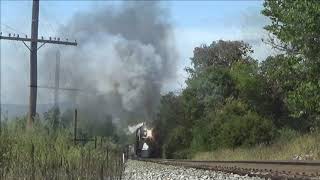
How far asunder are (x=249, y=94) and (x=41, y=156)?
51.8 m

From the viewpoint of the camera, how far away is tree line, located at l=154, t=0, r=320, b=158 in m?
28.9

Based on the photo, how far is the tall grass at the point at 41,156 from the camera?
36.4 ft

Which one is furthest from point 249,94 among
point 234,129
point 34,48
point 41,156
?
point 41,156

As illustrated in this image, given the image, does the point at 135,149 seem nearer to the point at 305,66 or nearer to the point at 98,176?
the point at 305,66

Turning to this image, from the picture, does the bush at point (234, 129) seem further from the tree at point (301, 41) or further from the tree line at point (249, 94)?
the tree at point (301, 41)

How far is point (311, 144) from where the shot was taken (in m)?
27.0

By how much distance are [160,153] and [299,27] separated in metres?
30.4

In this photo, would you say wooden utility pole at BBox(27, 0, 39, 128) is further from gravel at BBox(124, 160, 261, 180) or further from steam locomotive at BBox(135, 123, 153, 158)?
steam locomotive at BBox(135, 123, 153, 158)

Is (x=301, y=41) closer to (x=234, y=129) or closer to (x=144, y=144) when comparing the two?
(x=234, y=129)

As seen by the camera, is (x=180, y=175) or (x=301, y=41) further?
(x=301, y=41)

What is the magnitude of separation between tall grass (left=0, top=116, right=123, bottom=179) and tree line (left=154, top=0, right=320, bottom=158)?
55.5 feet

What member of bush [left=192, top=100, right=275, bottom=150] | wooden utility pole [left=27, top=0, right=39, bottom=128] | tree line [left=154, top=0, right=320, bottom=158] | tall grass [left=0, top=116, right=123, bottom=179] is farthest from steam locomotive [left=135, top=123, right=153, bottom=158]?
tall grass [left=0, top=116, right=123, bottom=179]

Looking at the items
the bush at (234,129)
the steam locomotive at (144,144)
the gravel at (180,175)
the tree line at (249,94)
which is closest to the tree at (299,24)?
the tree line at (249,94)

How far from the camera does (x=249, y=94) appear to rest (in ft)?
204
